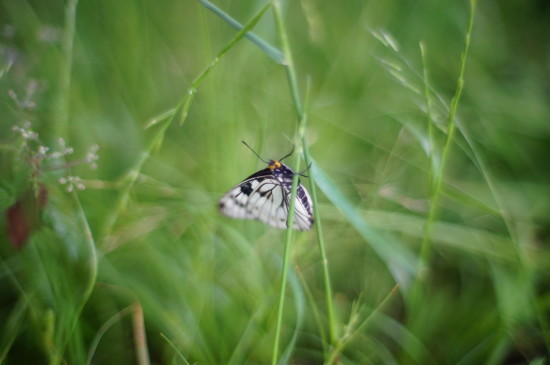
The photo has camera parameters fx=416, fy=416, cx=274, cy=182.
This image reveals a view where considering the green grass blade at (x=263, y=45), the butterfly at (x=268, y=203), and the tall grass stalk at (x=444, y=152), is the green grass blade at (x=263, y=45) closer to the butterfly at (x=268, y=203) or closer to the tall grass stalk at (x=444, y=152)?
the butterfly at (x=268, y=203)

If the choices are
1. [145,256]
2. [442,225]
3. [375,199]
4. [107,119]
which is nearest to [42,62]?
[107,119]

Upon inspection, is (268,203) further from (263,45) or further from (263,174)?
(263,45)

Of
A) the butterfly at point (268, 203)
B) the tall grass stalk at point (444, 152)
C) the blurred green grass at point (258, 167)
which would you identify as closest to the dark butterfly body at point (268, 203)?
the butterfly at point (268, 203)

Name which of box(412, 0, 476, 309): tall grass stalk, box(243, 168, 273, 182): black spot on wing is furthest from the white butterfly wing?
box(412, 0, 476, 309): tall grass stalk

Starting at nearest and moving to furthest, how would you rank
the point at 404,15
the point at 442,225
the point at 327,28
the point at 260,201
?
the point at 260,201 < the point at 442,225 < the point at 404,15 < the point at 327,28

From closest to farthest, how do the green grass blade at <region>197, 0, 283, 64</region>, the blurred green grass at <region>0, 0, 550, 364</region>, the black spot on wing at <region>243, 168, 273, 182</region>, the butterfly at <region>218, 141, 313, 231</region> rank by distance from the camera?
the green grass blade at <region>197, 0, 283, 64</region>, the black spot on wing at <region>243, 168, 273, 182</region>, the butterfly at <region>218, 141, 313, 231</region>, the blurred green grass at <region>0, 0, 550, 364</region>

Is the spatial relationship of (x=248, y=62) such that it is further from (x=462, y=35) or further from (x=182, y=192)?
(x=462, y=35)

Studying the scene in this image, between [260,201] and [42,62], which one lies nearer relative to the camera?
[260,201]

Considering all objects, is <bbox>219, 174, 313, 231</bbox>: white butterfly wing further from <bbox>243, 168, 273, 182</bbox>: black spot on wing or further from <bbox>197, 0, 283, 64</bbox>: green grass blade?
<bbox>197, 0, 283, 64</bbox>: green grass blade

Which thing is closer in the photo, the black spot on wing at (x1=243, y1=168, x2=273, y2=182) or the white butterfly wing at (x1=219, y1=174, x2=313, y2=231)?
the black spot on wing at (x1=243, y1=168, x2=273, y2=182)
